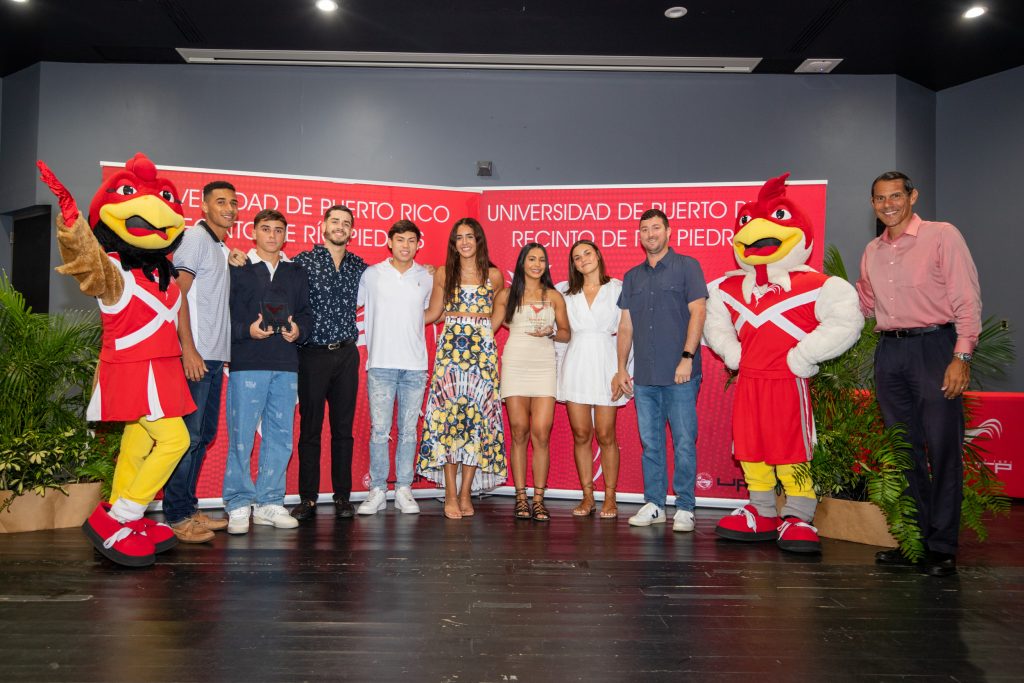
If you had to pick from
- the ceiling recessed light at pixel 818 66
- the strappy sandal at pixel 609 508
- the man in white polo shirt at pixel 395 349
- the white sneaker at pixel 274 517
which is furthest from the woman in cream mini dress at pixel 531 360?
the ceiling recessed light at pixel 818 66

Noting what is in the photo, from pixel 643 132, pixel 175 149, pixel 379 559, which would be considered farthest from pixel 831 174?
pixel 175 149

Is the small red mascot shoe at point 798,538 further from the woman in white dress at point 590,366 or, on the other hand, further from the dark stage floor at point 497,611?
the woman in white dress at point 590,366

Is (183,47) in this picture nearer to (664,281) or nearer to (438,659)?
(664,281)

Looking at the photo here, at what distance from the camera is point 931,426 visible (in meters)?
3.49

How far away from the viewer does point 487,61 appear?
21.6 ft

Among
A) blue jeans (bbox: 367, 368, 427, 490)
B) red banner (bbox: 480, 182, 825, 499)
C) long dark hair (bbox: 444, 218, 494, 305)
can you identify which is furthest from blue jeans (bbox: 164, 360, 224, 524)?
red banner (bbox: 480, 182, 825, 499)

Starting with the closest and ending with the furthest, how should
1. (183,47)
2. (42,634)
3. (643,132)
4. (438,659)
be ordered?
(438,659)
(42,634)
(183,47)
(643,132)

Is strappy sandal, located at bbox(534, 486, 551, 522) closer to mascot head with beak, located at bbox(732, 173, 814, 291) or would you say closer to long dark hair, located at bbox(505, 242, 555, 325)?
long dark hair, located at bbox(505, 242, 555, 325)

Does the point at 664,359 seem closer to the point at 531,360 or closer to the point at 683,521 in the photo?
the point at 531,360

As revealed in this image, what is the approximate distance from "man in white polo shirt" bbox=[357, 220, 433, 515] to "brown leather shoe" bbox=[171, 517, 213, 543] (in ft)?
3.06

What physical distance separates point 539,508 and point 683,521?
2.74 feet

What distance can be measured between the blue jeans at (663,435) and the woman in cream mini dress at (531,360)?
557 millimetres

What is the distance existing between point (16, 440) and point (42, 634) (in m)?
1.84

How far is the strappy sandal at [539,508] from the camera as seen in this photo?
4445 mm
